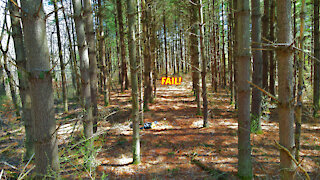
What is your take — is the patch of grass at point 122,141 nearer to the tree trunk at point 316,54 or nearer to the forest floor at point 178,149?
the forest floor at point 178,149

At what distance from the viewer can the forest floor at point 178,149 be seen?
4.96 m

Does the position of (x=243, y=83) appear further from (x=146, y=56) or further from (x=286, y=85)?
(x=146, y=56)

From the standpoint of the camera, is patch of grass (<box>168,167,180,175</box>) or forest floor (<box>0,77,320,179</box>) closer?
forest floor (<box>0,77,320,179</box>)

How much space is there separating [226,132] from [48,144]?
7.15 meters

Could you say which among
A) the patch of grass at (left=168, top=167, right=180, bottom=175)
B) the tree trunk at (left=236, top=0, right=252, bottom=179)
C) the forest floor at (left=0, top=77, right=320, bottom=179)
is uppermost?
the tree trunk at (left=236, top=0, right=252, bottom=179)

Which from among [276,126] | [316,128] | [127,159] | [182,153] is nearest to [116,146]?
[127,159]

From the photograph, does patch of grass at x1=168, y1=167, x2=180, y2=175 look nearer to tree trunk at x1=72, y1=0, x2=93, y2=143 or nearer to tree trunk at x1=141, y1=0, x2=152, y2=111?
tree trunk at x1=72, y1=0, x2=93, y2=143

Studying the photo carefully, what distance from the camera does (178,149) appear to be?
6.50 meters

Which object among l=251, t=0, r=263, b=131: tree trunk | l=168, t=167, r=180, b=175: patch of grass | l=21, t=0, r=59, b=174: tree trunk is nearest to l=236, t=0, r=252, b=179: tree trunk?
l=168, t=167, r=180, b=175: patch of grass

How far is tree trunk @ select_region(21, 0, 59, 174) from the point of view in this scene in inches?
61.1

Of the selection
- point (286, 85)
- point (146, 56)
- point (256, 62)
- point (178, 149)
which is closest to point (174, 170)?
point (178, 149)

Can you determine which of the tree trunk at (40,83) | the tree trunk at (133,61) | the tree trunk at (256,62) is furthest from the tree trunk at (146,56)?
the tree trunk at (40,83)

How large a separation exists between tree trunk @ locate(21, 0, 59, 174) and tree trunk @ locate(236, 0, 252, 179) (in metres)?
3.08

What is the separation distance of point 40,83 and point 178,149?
560cm
